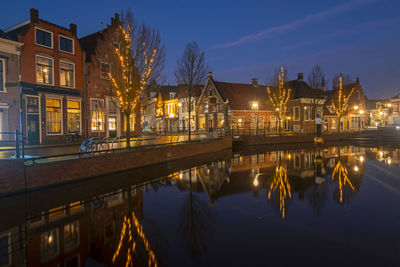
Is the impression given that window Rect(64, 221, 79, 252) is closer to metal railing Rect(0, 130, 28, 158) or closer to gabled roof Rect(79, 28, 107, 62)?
metal railing Rect(0, 130, 28, 158)

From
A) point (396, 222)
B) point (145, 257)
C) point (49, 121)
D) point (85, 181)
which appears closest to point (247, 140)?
point (49, 121)

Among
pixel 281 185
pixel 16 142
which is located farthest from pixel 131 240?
pixel 281 185

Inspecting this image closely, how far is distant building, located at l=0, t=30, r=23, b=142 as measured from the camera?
17.8 m

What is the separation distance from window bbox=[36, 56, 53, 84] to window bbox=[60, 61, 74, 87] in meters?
0.93

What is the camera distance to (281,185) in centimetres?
1022

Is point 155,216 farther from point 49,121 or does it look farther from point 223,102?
point 223,102

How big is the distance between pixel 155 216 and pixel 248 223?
96.7 inches

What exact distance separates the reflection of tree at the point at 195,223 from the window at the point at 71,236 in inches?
88.0

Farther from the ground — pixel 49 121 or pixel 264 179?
pixel 49 121

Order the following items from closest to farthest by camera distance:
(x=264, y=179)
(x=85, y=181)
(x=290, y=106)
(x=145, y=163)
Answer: (x=85, y=181) → (x=264, y=179) → (x=145, y=163) → (x=290, y=106)

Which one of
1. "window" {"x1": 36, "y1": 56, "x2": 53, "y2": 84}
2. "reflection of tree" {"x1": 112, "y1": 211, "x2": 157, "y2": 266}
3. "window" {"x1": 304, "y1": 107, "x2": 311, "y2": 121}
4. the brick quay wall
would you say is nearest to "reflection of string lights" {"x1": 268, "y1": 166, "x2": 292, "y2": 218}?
"reflection of tree" {"x1": 112, "y1": 211, "x2": 157, "y2": 266}

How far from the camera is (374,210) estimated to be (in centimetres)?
714

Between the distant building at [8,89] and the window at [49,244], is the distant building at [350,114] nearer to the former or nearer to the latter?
the distant building at [8,89]

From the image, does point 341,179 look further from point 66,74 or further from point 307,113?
point 307,113
